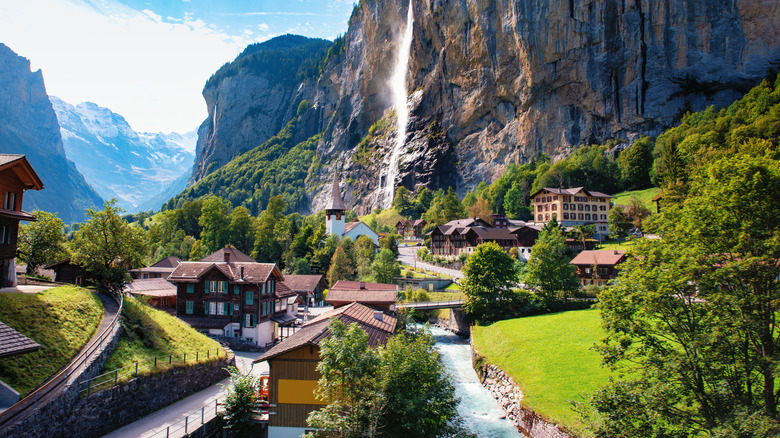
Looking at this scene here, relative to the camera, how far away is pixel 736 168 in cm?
1411

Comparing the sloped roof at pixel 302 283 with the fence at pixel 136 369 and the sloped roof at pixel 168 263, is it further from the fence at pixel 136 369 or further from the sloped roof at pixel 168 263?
the fence at pixel 136 369

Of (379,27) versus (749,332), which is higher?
(379,27)

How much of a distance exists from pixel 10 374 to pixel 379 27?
513 feet

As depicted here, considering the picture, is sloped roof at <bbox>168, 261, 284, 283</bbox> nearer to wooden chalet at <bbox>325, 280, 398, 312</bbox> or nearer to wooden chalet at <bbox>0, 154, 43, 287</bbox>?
wooden chalet at <bbox>325, 280, 398, 312</bbox>

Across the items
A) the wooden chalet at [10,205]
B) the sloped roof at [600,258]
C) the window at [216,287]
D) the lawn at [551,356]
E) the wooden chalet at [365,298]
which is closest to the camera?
the lawn at [551,356]

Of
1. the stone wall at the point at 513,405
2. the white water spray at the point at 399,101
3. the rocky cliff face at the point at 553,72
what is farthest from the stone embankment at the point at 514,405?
the white water spray at the point at 399,101

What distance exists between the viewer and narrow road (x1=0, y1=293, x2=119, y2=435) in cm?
1480

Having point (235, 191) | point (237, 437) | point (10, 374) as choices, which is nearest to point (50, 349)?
point (10, 374)

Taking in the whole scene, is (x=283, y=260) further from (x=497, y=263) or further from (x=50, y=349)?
(x=50, y=349)

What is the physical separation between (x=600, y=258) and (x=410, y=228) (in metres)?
64.0

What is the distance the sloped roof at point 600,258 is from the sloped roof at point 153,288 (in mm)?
44170

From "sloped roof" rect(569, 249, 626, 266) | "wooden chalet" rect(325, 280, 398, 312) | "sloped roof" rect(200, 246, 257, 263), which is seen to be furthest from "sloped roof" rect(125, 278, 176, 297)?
"sloped roof" rect(569, 249, 626, 266)

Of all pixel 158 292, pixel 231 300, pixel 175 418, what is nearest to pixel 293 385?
pixel 175 418

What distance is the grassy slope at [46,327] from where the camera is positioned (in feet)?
A: 56.1
